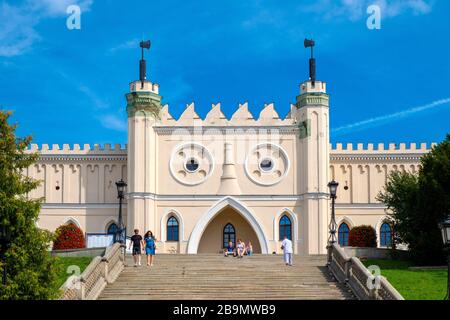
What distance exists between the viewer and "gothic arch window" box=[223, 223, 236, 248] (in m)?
53.0

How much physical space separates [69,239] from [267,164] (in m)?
12.2

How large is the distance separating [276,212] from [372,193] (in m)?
6.76

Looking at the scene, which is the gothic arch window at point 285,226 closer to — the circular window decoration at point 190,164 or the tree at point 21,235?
the circular window decoration at point 190,164

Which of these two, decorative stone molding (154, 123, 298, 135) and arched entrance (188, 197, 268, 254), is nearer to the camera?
arched entrance (188, 197, 268, 254)

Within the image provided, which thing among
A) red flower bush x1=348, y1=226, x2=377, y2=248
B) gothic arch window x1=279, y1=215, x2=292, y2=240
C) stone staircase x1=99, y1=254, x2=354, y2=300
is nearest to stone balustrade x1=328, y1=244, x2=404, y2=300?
stone staircase x1=99, y1=254, x2=354, y2=300

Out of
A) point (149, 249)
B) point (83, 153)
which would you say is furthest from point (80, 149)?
point (149, 249)

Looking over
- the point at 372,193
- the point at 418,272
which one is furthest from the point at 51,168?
the point at 418,272

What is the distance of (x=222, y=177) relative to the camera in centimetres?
5262

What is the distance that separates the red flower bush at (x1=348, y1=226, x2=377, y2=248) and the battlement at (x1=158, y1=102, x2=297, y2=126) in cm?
735

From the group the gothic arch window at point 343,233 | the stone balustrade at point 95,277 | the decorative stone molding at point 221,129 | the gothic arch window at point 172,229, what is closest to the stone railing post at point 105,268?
the stone balustrade at point 95,277

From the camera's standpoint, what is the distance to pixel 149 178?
51.5 meters

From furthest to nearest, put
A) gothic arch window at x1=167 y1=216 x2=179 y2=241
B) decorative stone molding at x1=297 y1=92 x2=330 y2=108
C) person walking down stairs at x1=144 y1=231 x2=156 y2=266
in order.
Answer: gothic arch window at x1=167 y1=216 x2=179 y2=241, decorative stone molding at x1=297 y1=92 x2=330 y2=108, person walking down stairs at x1=144 y1=231 x2=156 y2=266

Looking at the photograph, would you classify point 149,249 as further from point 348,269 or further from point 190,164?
point 190,164

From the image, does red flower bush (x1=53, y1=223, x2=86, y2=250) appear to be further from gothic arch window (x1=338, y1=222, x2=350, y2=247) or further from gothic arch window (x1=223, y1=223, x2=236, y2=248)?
gothic arch window (x1=338, y1=222, x2=350, y2=247)
